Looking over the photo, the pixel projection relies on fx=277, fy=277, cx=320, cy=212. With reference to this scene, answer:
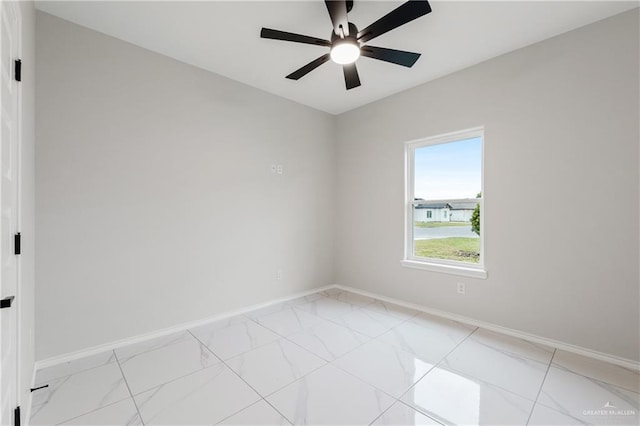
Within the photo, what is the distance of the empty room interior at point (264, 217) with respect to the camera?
1.74 m

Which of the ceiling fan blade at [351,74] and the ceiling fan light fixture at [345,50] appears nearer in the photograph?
the ceiling fan light fixture at [345,50]

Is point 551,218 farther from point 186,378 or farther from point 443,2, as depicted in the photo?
point 186,378

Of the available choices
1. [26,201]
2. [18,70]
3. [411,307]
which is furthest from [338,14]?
[411,307]

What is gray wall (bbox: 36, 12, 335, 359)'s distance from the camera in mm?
2189

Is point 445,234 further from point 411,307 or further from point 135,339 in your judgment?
point 135,339

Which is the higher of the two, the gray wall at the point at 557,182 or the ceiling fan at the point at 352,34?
the ceiling fan at the point at 352,34

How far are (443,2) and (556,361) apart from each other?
2916 mm

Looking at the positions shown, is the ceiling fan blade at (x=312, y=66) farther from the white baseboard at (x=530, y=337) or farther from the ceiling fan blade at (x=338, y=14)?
the white baseboard at (x=530, y=337)

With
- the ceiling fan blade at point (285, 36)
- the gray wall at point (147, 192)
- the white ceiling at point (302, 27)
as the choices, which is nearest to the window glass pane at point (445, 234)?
the white ceiling at point (302, 27)

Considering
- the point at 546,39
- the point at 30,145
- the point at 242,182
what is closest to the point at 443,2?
the point at 546,39

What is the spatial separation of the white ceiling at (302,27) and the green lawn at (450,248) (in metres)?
1.90

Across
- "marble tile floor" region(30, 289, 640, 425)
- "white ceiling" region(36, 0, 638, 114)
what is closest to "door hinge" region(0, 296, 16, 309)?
"marble tile floor" region(30, 289, 640, 425)

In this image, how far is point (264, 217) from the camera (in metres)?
3.53

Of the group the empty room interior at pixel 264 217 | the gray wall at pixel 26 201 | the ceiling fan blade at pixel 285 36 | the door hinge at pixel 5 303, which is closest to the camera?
the door hinge at pixel 5 303
